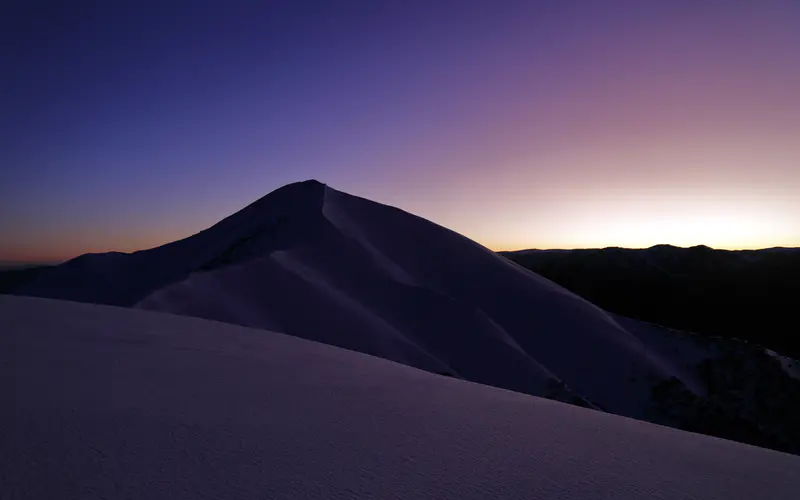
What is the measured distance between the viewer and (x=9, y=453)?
1614 mm

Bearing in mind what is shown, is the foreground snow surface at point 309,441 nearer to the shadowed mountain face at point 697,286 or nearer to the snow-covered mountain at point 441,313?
the snow-covered mountain at point 441,313

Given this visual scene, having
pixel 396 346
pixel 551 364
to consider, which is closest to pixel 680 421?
pixel 551 364

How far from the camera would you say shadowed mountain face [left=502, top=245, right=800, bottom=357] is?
1086 inches

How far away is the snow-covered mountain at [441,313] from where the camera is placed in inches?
362

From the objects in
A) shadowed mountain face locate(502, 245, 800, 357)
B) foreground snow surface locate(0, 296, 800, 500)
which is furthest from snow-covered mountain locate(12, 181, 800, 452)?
shadowed mountain face locate(502, 245, 800, 357)

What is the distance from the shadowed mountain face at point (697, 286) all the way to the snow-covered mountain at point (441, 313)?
1571cm

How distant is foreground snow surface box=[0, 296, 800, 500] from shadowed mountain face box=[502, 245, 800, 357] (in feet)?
88.3

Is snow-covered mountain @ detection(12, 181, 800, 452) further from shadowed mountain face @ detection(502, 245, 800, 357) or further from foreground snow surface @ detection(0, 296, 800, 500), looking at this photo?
shadowed mountain face @ detection(502, 245, 800, 357)

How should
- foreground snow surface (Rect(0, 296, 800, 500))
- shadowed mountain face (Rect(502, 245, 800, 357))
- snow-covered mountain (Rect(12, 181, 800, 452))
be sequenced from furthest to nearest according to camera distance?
shadowed mountain face (Rect(502, 245, 800, 357))
snow-covered mountain (Rect(12, 181, 800, 452))
foreground snow surface (Rect(0, 296, 800, 500))

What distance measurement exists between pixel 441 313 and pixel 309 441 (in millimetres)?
9750

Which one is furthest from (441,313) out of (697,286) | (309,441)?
(697,286)

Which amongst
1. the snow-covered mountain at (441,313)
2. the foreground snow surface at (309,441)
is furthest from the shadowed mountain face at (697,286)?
the foreground snow surface at (309,441)

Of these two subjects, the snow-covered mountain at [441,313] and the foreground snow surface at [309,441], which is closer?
the foreground snow surface at [309,441]

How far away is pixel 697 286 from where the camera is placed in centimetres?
3541
